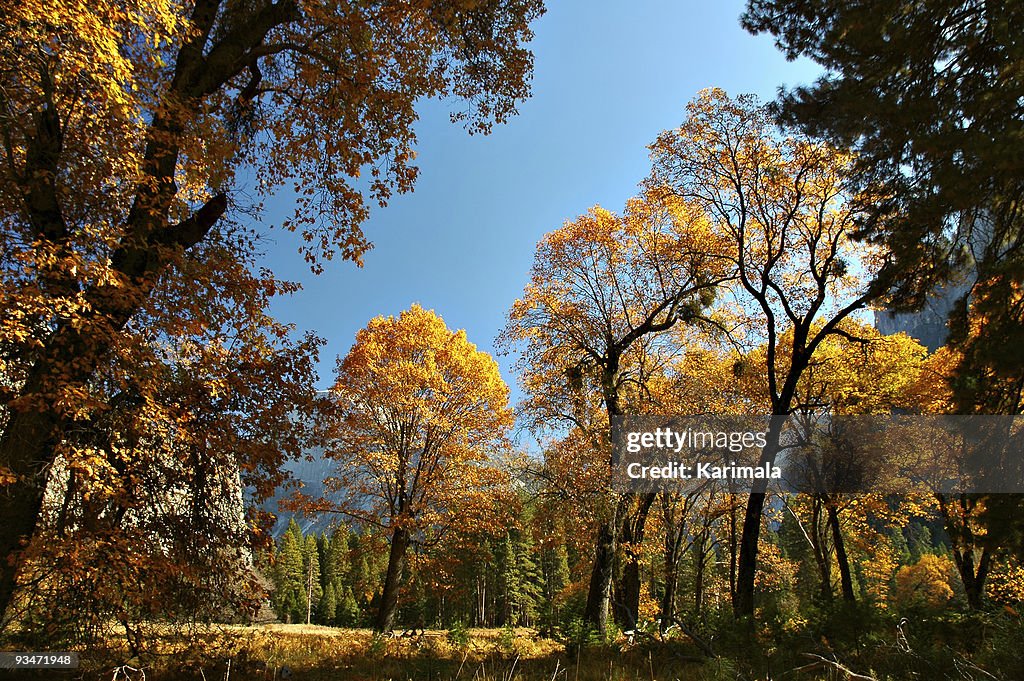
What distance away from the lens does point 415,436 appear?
18.0 meters

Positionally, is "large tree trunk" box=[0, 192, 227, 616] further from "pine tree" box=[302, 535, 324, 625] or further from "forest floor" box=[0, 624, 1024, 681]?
"pine tree" box=[302, 535, 324, 625]

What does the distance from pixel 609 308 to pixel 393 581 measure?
466 inches

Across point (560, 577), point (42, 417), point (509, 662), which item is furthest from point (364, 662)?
point (560, 577)

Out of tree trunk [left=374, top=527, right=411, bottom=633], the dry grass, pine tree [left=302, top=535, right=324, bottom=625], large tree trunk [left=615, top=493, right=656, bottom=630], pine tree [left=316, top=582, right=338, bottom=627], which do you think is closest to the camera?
the dry grass

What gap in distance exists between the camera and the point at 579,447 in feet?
48.3

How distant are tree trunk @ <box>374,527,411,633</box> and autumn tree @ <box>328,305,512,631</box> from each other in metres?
0.03

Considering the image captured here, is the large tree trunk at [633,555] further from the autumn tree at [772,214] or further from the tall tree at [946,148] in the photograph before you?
the tall tree at [946,148]

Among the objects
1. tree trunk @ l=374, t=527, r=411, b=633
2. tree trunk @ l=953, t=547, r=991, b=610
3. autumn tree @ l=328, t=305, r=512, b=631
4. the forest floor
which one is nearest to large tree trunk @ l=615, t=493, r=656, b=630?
autumn tree @ l=328, t=305, r=512, b=631

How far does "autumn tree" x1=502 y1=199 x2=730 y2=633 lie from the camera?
15.4m

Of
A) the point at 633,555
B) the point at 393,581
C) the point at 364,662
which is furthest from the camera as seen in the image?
the point at 393,581

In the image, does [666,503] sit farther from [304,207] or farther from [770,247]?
[304,207]

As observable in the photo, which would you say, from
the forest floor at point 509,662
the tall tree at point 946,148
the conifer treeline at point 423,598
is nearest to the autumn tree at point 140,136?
the forest floor at point 509,662

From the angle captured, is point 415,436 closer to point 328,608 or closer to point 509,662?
point 509,662

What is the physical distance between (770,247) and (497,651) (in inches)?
468
